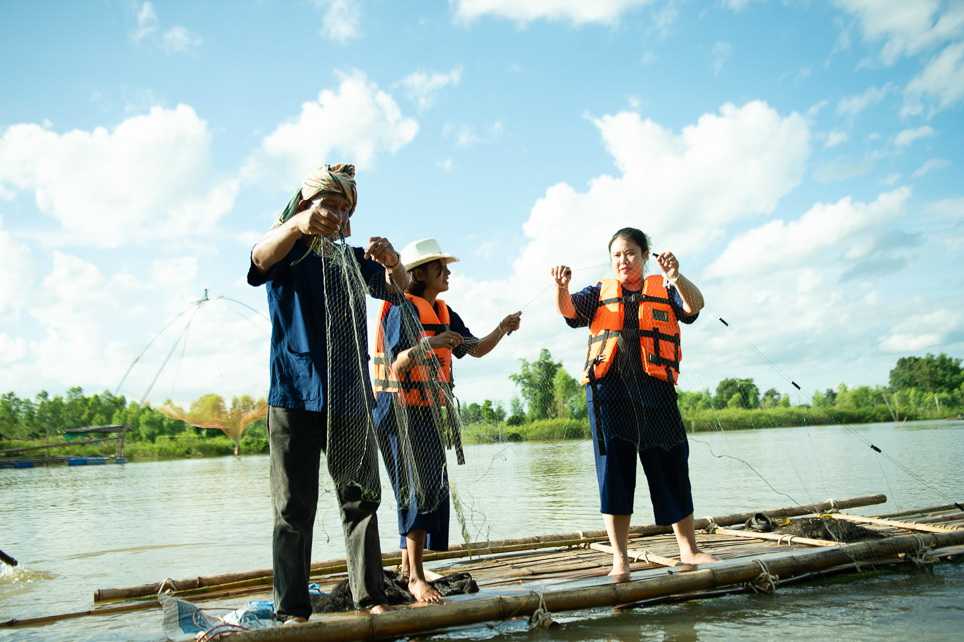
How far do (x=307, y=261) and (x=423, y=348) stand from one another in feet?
2.78

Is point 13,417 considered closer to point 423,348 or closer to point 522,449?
point 522,449

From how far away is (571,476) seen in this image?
1504 cm

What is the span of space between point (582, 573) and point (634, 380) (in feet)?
4.00

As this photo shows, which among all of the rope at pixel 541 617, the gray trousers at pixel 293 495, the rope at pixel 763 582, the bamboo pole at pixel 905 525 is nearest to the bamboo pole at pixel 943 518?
the bamboo pole at pixel 905 525

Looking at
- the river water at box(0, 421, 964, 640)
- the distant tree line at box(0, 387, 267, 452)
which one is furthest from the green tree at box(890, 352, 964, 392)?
the distant tree line at box(0, 387, 267, 452)

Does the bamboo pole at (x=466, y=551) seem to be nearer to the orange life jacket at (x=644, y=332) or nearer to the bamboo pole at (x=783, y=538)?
the bamboo pole at (x=783, y=538)

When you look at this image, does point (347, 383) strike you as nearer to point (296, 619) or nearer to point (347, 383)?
point (347, 383)

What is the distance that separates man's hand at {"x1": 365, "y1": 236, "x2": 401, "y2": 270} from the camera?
10.5 feet

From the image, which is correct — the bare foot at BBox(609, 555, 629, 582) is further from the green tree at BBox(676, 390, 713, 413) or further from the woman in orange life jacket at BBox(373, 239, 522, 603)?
the green tree at BBox(676, 390, 713, 413)

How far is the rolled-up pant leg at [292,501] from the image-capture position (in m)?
3.11

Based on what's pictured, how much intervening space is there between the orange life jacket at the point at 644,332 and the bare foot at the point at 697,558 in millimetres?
1052

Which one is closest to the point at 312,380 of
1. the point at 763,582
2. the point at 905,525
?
the point at 763,582

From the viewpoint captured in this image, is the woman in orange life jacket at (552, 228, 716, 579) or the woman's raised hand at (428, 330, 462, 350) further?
the woman in orange life jacket at (552, 228, 716, 579)

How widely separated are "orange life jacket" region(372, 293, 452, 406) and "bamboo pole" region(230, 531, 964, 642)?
109cm
